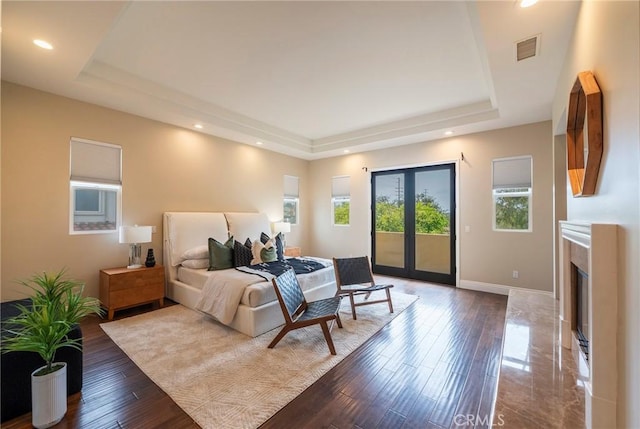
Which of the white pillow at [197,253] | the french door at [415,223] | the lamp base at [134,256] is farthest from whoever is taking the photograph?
the french door at [415,223]

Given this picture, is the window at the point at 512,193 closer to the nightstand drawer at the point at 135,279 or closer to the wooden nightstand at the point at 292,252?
the wooden nightstand at the point at 292,252

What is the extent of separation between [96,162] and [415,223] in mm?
5557

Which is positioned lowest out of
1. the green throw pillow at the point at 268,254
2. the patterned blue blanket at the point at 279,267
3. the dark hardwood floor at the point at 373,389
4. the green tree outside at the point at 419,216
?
the dark hardwood floor at the point at 373,389

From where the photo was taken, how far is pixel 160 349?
268 cm

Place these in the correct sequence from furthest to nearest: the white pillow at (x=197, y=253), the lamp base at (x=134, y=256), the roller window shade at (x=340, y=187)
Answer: the roller window shade at (x=340, y=187) < the white pillow at (x=197, y=253) < the lamp base at (x=134, y=256)

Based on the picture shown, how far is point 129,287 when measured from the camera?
356 cm

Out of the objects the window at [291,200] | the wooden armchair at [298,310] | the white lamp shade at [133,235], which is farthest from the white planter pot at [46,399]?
the window at [291,200]

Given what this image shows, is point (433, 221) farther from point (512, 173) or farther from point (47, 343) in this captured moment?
point (47, 343)

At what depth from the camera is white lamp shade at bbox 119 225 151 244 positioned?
3570mm

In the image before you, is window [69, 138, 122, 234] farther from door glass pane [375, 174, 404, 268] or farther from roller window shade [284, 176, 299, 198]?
door glass pane [375, 174, 404, 268]

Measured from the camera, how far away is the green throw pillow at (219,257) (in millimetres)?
4000

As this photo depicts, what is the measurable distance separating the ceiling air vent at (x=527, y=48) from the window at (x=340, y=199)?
422 centimetres

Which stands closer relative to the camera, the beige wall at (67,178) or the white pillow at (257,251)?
the beige wall at (67,178)

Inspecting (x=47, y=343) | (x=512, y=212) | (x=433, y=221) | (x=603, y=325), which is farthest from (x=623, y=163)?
(x=433, y=221)
